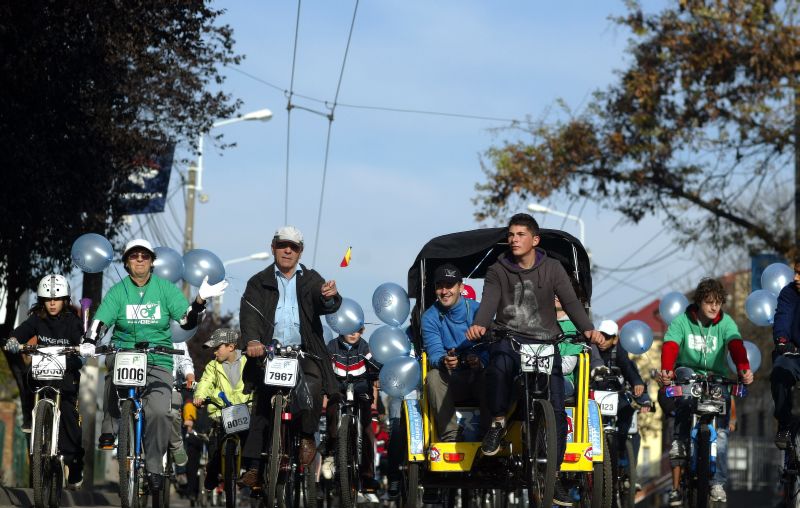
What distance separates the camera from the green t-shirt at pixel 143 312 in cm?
1212

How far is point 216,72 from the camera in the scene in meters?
22.3

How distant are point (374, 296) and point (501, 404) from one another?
17.1ft

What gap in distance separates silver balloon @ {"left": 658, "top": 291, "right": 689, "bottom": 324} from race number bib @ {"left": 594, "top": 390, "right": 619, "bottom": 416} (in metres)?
1.90

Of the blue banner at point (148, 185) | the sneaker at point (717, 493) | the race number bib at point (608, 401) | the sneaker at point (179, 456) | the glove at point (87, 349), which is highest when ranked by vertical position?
the blue banner at point (148, 185)

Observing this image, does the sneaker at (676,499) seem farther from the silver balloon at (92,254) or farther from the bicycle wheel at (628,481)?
the silver balloon at (92,254)

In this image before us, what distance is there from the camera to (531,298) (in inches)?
426

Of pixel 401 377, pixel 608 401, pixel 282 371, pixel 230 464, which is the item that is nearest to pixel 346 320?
pixel 401 377

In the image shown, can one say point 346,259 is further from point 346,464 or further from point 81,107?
point 81,107

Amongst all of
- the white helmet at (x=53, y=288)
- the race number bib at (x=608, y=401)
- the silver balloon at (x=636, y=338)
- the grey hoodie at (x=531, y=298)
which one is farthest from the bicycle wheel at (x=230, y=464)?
the silver balloon at (x=636, y=338)

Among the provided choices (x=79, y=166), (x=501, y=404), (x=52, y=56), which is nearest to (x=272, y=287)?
(x=501, y=404)

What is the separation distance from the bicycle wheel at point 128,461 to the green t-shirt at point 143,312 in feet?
2.04

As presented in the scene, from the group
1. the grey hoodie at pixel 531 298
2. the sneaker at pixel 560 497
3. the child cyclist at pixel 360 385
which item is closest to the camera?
the sneaker at pixel 560 497

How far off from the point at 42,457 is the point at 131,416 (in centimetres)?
104

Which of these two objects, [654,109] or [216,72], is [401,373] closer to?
[216,72]
